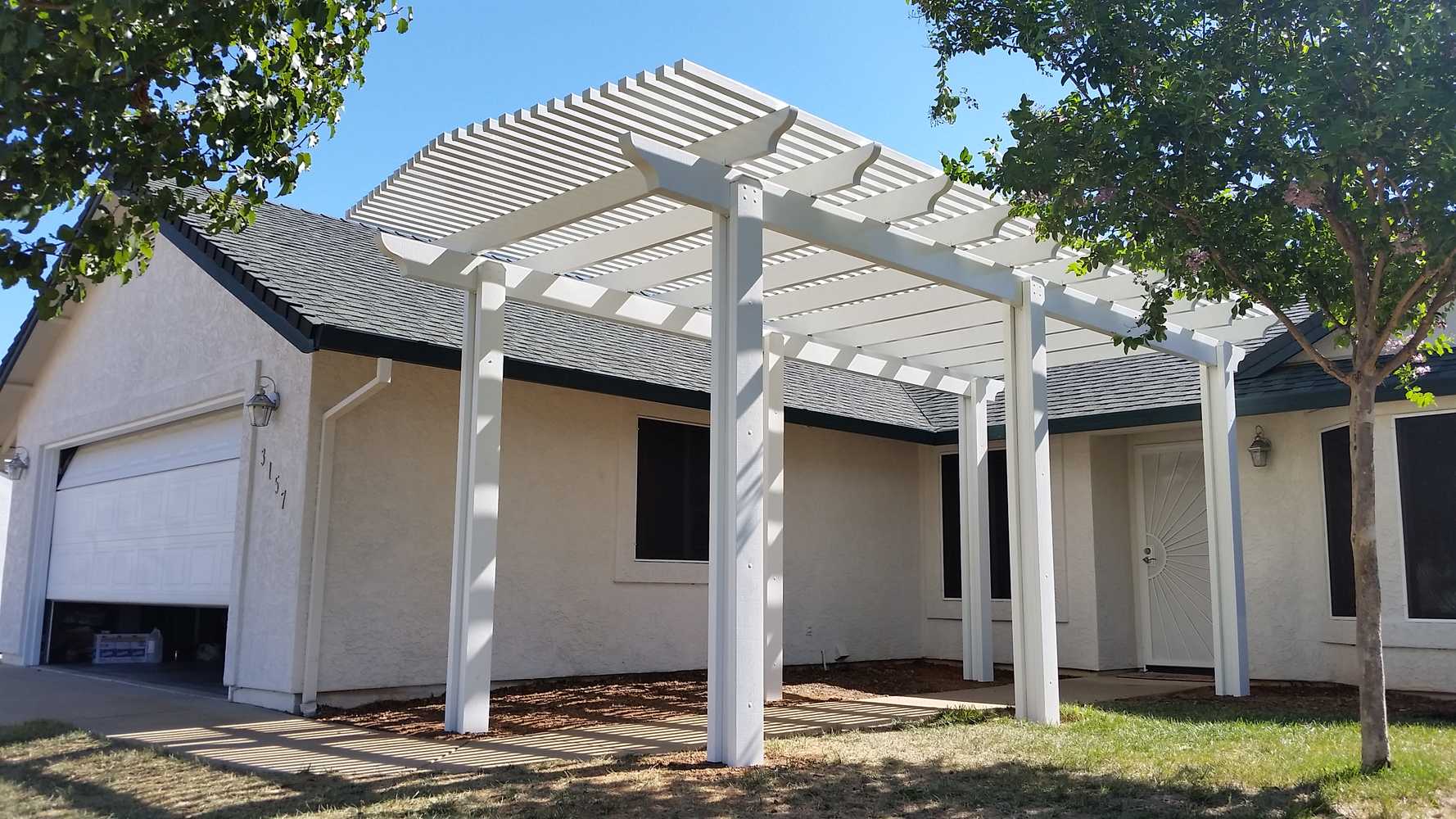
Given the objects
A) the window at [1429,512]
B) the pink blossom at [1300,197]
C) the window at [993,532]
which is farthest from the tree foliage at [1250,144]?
the window at [993,532]

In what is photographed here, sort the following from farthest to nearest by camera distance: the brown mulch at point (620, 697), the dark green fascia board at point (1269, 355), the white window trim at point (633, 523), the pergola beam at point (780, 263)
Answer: the dark green fascia board at point (1269, 355)
the white window trim at point (633, 523)
the brown mulch at point (620, 697)
the pergola beam at point (780, 263)

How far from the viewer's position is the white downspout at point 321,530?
28.6 ft

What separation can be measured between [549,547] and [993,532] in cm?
609

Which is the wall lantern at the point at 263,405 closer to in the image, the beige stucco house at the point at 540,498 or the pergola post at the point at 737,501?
the beige stucco house at the point at 540,498

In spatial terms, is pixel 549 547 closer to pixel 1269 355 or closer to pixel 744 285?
pixel 744 285

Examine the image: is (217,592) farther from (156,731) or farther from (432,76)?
(432,76)

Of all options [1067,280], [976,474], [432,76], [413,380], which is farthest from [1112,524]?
[432,76]

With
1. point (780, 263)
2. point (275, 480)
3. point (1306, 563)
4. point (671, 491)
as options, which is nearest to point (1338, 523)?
point (1306, 563)

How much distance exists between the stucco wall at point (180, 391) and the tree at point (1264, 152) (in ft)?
19.3

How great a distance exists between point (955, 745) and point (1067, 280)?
423 centimetres

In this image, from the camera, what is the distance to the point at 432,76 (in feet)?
53.2

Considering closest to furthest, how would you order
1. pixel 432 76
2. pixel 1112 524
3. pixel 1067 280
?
1. pixel 1067 280
2. pixel 1112 524
3. pixel 432 76

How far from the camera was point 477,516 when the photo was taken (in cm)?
749

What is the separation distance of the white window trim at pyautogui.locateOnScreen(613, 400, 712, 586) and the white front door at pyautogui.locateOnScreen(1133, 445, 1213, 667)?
17.4 feet
